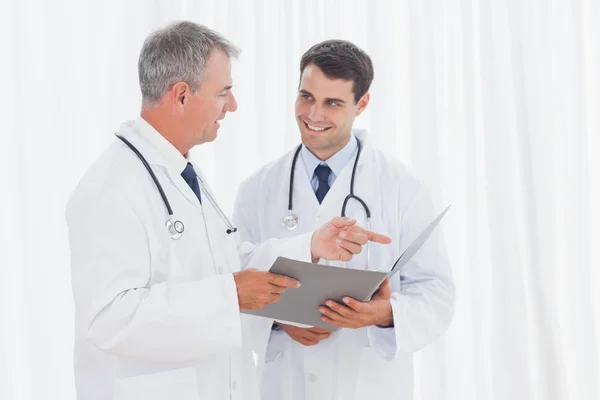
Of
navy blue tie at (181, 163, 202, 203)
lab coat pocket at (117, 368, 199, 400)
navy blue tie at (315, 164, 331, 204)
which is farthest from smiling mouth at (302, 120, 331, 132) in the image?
lab coat pocket at (117, 368, 199, 400)

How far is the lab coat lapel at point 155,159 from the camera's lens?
1.82 m

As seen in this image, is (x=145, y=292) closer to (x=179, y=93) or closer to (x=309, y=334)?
(x=179, y=93)

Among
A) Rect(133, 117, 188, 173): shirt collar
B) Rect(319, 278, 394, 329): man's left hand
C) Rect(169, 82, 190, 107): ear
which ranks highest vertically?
Rect(169, 82, 190, 107): ear

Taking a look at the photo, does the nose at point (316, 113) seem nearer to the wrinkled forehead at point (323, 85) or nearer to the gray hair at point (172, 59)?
the wrinkled forehead at point (323, 85)

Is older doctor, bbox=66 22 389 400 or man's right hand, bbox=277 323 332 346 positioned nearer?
older doctor, bbox=66 22 389 400

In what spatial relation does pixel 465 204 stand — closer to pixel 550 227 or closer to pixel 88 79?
pixel 550 227

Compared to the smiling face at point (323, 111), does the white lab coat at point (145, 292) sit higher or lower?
lower

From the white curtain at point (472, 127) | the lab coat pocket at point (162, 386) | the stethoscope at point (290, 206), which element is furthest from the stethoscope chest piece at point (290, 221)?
the white curtain at point (472, 127)

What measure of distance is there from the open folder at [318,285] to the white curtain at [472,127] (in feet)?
4.57

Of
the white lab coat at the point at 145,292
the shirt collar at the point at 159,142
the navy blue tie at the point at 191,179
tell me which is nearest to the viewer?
the white lab coat at the point at 145,292

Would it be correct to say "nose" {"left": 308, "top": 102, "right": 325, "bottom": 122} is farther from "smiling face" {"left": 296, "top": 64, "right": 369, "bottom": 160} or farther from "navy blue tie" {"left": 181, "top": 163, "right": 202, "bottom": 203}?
"navy blue tie" {"left": 181, "top": 163, "right": 202, "bottom": 203}

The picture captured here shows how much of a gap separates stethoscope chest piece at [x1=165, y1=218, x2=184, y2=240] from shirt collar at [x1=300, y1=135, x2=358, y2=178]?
0.67m

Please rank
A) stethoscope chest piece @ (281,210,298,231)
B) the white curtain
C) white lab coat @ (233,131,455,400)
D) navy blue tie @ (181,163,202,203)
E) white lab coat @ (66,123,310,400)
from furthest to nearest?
the white curtain → stethoscope chest piece @ (281,210,298,231) → white lab coat @ (233,131,455,400) → navy blue tie @ (181,163,202,203) → white lab coat @ (66,123,310,400)

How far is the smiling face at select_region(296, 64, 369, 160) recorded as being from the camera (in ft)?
7.55
